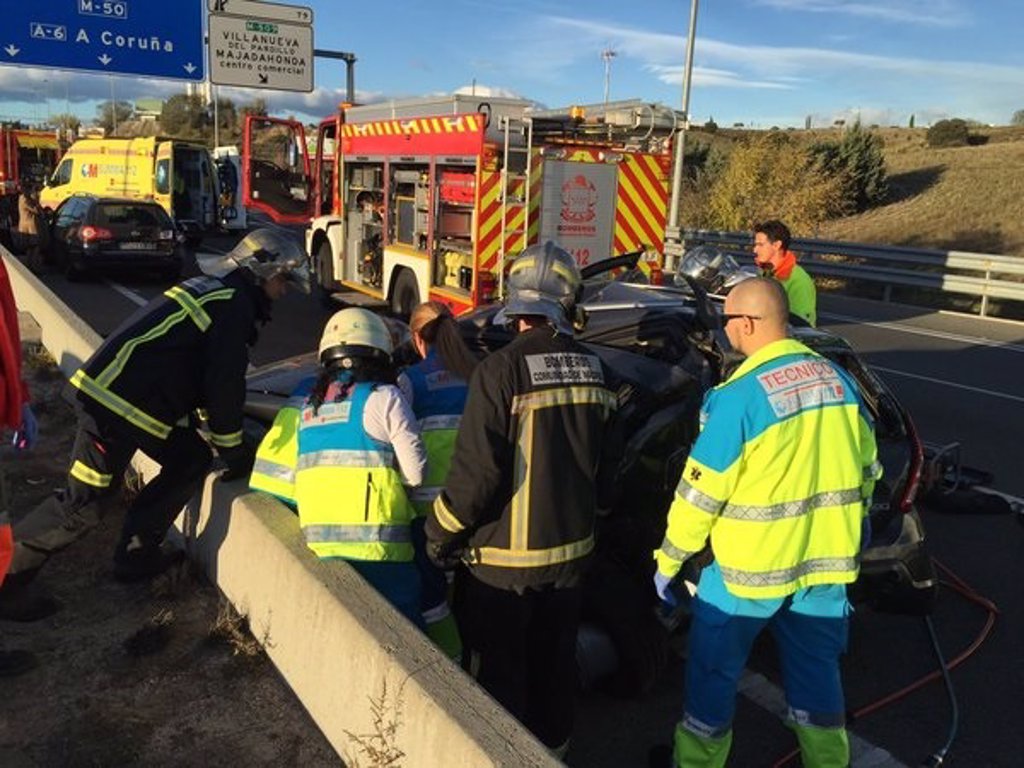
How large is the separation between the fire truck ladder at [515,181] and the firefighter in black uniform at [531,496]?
5874 mm

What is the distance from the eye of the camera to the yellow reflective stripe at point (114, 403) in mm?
3814

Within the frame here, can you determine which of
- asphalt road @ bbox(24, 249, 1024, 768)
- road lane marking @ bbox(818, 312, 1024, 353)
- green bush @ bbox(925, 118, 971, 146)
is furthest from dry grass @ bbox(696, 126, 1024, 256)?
asphalt road @ bbox(24, 249, 1024, 768)

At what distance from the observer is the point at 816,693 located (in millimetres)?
2875

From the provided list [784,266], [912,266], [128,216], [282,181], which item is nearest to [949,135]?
[912,266]

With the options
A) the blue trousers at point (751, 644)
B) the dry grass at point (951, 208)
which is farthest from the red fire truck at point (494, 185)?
the dry grass at point (951, 208)

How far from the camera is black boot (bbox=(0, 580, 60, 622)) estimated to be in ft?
12.5

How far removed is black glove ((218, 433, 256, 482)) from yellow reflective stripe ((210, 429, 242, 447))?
3 centimetres

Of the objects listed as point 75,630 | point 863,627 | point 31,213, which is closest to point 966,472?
point 863,627

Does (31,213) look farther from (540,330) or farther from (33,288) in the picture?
(540,330)

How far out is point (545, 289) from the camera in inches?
115

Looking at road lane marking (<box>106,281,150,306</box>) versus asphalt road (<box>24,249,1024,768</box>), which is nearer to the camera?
asphalt road (<box>24,249,1024,768</box>)

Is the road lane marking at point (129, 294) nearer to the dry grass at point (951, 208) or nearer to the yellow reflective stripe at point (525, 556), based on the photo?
the yellow reflective stripe at point (525, 556)

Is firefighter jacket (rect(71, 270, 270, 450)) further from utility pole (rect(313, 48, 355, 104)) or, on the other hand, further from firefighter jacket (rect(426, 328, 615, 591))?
utility pole (rect(313, 48, 355, 104))

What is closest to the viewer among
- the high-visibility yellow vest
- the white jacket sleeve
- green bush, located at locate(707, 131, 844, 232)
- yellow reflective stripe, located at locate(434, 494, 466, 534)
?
yellow reflective stripe, located at locate(434, 494, 466, 534)
